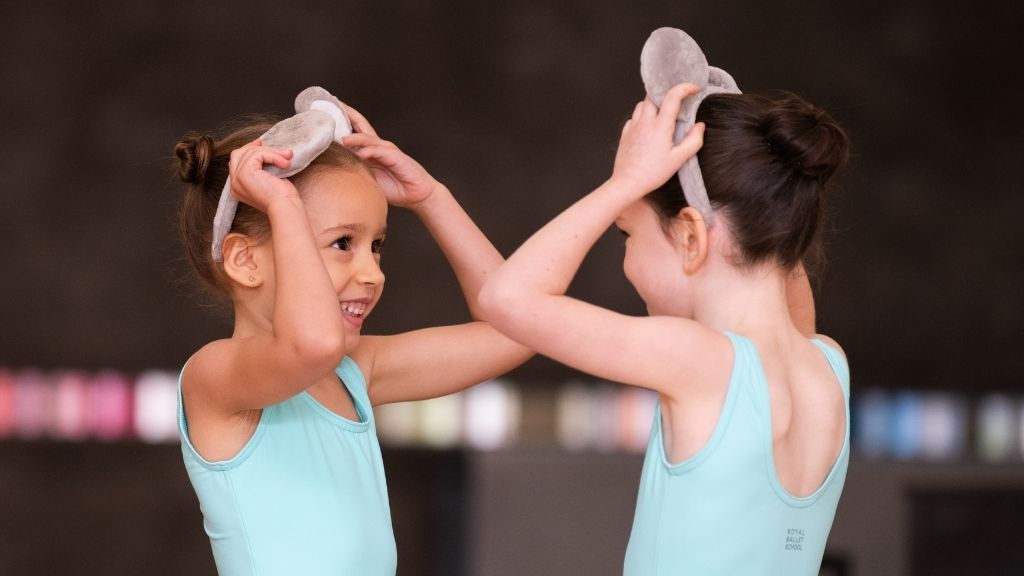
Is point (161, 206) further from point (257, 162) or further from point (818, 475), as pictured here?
point (818, 475)

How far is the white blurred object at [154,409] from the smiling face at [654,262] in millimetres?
2383

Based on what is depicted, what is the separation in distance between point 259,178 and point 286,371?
203 millimetres

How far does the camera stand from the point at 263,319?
57.1 inches

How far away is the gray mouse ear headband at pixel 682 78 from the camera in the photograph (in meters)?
1.30

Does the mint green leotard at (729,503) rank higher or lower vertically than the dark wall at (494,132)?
lower

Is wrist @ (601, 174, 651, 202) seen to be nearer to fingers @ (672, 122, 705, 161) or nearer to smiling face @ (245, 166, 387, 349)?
fingers @ (672, 122, 705, 161)

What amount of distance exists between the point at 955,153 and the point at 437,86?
1.53m

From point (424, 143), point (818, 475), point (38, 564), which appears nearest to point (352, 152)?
point (818, 475)

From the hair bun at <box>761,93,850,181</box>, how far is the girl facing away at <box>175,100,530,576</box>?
0.46m

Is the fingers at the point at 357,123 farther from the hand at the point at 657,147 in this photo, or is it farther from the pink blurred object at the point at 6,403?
the pink blurred object at the point at 6,403

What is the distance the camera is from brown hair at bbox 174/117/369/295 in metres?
1.42

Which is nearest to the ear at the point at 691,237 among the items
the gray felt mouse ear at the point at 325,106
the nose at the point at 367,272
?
the nose at the point at 367,272

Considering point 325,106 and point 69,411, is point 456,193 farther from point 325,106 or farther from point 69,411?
point 325,106

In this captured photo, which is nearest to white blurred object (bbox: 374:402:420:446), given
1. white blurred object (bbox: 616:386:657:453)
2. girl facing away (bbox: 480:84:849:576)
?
white blurred object (bbox: 616:386:657:453)
